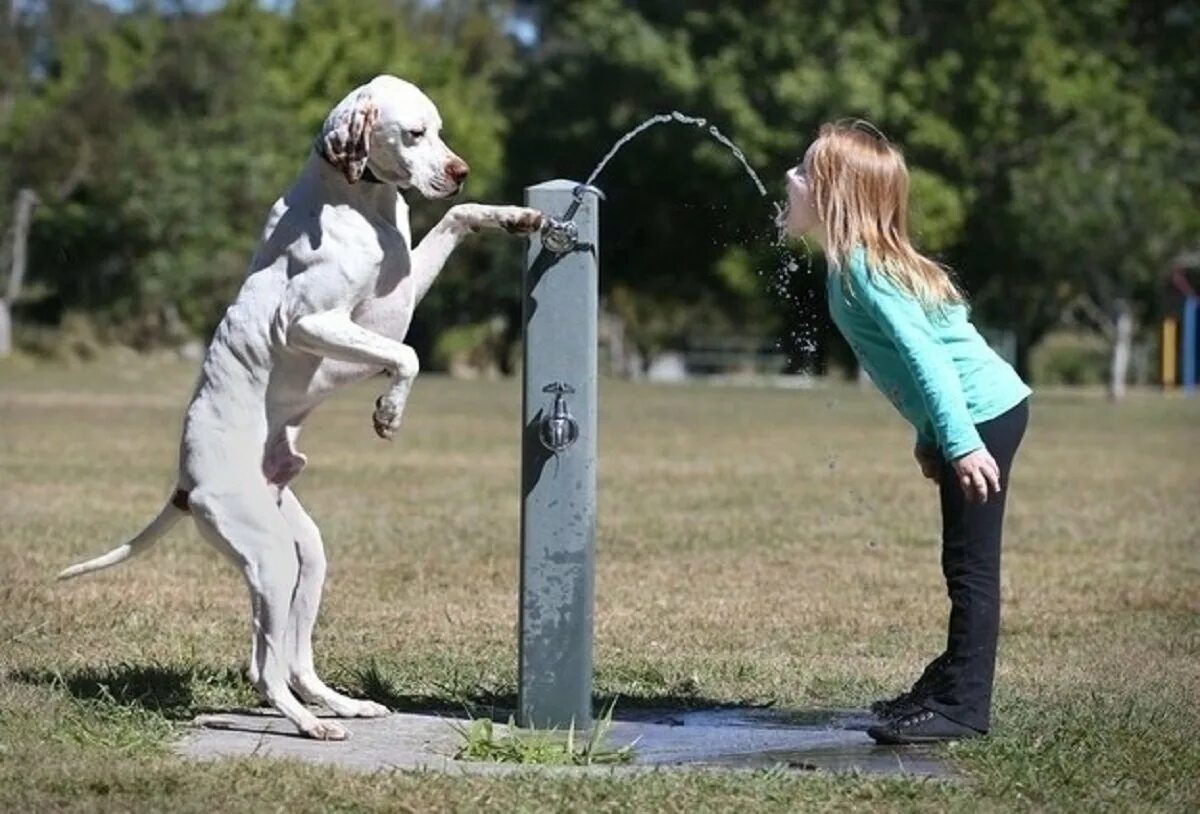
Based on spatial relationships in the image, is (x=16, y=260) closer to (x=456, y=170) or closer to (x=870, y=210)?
(x=456, y=170)


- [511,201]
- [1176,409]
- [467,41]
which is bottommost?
[1176,409]

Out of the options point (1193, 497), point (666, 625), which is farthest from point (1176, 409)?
point (666, 625)

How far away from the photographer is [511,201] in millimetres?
55625

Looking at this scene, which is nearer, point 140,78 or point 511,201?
point 511,201

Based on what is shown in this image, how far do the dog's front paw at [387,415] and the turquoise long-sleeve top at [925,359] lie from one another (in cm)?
141

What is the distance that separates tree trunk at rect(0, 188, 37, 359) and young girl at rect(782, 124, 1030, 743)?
46.8 meters

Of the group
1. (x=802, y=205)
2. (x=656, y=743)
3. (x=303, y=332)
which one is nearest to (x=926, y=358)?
(x=802, y=205)

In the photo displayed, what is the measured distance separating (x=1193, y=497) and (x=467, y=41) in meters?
72.9

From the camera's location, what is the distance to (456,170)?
720 cm

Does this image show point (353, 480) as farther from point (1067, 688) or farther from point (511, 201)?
point (511, 201)

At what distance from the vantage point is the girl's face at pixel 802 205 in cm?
734

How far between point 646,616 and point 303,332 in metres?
3.97

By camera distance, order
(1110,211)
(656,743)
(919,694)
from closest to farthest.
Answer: (656,743)
(919,694)
(1110,211)

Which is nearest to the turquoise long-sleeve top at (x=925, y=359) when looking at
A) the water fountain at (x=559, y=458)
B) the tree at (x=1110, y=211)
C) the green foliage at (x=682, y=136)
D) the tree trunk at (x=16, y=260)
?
the water fountain at (x=559, y=458)
